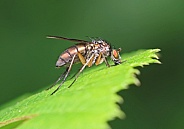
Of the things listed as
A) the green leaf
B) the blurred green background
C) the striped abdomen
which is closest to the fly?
the striped abdomen

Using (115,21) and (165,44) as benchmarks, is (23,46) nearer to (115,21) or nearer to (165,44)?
(115,21)

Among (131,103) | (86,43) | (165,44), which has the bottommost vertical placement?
(131,103)

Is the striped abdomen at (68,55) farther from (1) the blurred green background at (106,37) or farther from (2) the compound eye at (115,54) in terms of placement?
(1) the blurred green background at (106,37)

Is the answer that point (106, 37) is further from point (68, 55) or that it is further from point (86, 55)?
point (68, 55)

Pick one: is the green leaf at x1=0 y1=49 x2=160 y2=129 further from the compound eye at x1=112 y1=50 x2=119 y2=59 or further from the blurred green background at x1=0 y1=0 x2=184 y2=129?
the blurred green background at x1=0 y1=0 x2=184 y2=129

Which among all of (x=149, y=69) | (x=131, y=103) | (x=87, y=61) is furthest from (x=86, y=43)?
(x=149, y=69)

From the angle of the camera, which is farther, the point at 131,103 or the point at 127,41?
the point at 127,41

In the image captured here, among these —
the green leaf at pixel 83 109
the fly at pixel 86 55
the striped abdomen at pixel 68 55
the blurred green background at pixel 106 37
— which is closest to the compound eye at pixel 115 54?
the fly at pixel 86 55

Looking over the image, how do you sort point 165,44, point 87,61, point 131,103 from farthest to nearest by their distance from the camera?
point 165,44 → point 131,103 → point 87,61
